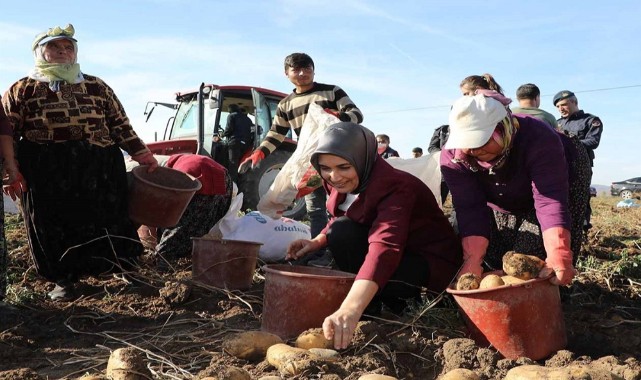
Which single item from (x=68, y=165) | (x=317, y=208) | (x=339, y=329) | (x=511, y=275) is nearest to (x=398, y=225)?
(x=511, y=275)

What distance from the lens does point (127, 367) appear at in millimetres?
2244

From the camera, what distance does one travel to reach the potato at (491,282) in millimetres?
2496

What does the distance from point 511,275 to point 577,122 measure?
3492 millimetres

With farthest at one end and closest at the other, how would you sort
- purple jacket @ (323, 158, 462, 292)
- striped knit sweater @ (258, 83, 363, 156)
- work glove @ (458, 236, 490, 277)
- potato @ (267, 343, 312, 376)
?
striped knit sweater @ (258, 83, 363, 156) < work glove @ (458, 236, 490, 277) < purple jacket @ (323, 158, 462, 292) < potato @ (267, 343, 312, 376)

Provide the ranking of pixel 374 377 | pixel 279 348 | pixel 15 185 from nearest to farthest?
pixel 374 377, pixel 279 348, pixel 15 185

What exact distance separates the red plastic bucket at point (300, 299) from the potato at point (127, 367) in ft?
2.09

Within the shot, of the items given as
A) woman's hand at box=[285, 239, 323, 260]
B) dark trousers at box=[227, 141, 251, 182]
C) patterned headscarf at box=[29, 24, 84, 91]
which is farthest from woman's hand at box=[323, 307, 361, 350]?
dark trousers at box=[227, 141, 251, 182]

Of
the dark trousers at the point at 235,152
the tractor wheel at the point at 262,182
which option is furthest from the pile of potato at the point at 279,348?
the dark trousers at the point at 235,152

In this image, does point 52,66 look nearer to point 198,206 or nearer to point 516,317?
point 198,206

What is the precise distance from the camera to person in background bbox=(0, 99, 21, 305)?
3.48 m

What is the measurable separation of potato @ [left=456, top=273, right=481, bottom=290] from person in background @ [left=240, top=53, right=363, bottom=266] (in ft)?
6.98

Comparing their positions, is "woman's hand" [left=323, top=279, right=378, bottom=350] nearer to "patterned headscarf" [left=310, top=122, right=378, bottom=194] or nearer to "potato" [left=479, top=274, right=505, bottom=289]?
"potato" [left=479, top=274, right=505, bottom=289]

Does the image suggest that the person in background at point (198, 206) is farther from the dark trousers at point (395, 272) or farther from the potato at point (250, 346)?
the potato at point (250, 346)

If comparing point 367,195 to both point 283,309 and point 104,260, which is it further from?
point 104,260
